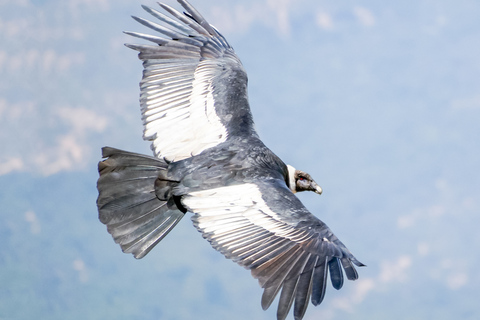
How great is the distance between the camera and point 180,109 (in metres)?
6.30

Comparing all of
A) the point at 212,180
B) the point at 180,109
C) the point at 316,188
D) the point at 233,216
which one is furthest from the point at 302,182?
the point at 233,216

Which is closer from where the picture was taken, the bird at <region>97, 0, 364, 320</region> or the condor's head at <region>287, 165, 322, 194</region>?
the bird at <region>97, 0, 364, 320</region>

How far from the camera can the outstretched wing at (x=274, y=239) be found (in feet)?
14.9

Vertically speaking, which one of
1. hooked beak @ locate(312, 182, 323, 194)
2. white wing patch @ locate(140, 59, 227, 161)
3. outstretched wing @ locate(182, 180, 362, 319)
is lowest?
outstretched wing @ locate(182, 180, 362, 319)

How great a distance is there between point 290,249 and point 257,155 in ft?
3.76

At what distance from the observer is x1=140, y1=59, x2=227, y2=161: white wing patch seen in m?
5.93

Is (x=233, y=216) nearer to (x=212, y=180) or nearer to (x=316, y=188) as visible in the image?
(x=212, y=180)

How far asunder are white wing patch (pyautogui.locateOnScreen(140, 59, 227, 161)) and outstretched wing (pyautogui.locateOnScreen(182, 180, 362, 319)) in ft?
2.38

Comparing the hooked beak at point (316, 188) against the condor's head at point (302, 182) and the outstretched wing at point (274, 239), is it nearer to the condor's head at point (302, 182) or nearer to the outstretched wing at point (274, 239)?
the condor's head at point (302, 182)

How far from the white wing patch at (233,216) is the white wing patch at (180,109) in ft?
2.08

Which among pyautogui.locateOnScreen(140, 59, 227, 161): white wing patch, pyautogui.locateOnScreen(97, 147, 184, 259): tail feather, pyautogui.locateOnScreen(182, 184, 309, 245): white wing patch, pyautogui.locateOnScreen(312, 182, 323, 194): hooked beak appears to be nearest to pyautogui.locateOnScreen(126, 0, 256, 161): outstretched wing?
pyautogui.locateOnScreen(140, 59, 227, 161): white wing patch

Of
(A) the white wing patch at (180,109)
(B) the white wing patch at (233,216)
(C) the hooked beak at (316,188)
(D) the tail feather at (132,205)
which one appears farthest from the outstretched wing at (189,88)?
(C) the hooked beak at (316,188)

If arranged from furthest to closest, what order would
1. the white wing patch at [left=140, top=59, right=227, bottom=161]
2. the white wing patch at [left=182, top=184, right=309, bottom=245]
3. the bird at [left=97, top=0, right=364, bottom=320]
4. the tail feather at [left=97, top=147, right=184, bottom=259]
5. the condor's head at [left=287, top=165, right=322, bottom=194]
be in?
1. the condor's head at [left=287, top=165, right=322, bottom=194]
2. the white wing patch at [left=140, top=59, right=227, bottom=161]
3. the tail feather at [left=97, top=147, right=184, bottom=259]
4. the white wing patch at [left=182, top=184, right=309, bottom=245]
5. the bird at [left=97, top=0, right=364, bottom=320]

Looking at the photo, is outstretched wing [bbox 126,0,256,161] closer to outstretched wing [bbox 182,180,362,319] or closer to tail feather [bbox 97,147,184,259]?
tail feather [bbox 97,147,184,259]
